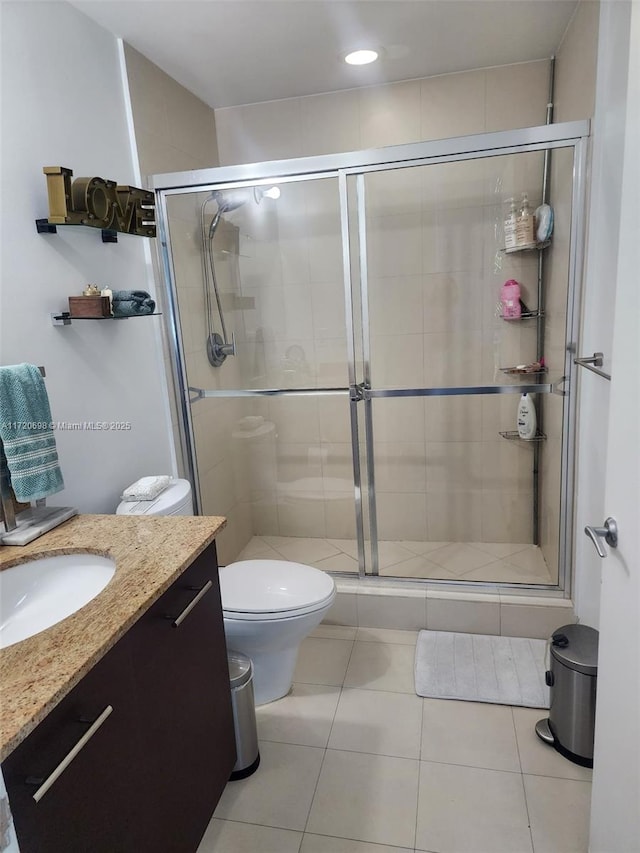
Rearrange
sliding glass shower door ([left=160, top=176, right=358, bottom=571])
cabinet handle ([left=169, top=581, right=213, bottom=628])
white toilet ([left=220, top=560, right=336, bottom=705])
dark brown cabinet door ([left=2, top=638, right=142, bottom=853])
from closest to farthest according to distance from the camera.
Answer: dark brown cabinet door ([left=2, top=638, right=142, bottom=853]) → cabinet handle ([left=169, top=581, right=213, bottom=628]) → white toilet ([left=220, top=560, right=336, bottom=705]) → sliding glass shower door ([left=160, top=176, right=358, bottom=571])

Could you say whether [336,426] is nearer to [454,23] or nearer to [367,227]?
[367,227]

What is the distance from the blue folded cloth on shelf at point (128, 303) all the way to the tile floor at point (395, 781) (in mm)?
1507

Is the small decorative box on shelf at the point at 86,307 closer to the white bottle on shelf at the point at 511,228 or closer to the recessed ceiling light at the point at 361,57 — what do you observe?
the recessed ceiling light at the point at 361,57

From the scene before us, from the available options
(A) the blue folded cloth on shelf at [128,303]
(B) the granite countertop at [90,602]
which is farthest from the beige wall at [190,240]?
(B) the granite countertop at [90,602]

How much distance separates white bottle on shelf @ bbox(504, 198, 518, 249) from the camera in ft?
7.82

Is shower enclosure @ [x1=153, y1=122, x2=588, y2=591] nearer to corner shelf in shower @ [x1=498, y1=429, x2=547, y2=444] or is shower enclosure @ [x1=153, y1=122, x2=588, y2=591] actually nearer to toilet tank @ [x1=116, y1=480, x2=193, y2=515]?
corner shelf in shower @ [x1=498, y1=429, x2=547, y2=444]

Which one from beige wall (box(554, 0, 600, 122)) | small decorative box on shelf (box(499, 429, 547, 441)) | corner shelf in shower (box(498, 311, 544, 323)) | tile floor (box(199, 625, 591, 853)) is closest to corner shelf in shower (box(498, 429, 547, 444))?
small decorative box on shelf (box(499, 429, 547, 441))

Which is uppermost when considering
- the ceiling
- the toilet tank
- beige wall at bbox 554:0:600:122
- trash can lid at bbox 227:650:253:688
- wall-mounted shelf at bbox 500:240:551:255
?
the ceiling

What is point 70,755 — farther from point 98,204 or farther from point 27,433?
point 98,204

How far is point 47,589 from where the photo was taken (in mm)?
1371

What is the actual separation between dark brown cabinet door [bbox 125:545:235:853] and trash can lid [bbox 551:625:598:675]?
1.01 metres

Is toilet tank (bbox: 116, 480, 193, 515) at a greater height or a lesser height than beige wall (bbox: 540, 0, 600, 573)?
lesser

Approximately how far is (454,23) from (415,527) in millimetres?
2222

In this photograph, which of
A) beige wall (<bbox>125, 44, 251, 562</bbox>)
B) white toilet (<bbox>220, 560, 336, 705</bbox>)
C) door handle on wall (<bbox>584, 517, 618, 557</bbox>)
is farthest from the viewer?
beige wall (<bbox>125, 44, 251, 562</bbox>)
